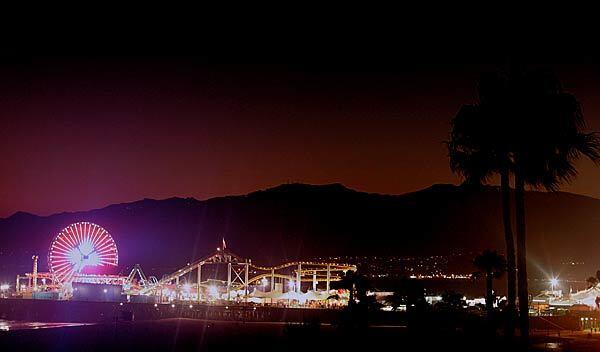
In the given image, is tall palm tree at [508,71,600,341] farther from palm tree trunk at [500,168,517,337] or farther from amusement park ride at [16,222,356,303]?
amusement park ride at [16,222,356,303]

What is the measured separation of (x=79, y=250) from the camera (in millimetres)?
92500

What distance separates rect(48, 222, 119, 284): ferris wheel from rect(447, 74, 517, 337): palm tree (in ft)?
257

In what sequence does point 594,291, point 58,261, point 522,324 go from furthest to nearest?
point 58,261 < point 594,291 < point 522,324

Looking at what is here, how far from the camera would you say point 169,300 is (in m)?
93.7

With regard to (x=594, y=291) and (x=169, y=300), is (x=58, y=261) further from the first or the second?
(x=594, y=291)

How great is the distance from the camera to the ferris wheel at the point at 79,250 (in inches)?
3595

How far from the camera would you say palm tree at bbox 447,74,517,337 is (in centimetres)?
1733

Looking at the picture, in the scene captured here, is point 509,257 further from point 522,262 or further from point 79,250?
point 79,250

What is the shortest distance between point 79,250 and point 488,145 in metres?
81.4

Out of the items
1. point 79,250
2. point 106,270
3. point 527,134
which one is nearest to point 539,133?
point 527,134

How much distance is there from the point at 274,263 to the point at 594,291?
5521 inches

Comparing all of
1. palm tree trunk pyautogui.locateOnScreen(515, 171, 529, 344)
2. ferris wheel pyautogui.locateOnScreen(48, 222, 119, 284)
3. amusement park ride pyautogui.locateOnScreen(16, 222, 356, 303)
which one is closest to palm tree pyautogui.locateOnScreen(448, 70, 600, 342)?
palm tree trunk pyautogui.locateOnScreen(515, 171, 529, 344)

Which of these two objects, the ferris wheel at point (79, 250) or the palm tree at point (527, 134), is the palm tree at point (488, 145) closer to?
the palm tree at point (527, 134)

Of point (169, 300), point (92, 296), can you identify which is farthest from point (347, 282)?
point (92, 296)
